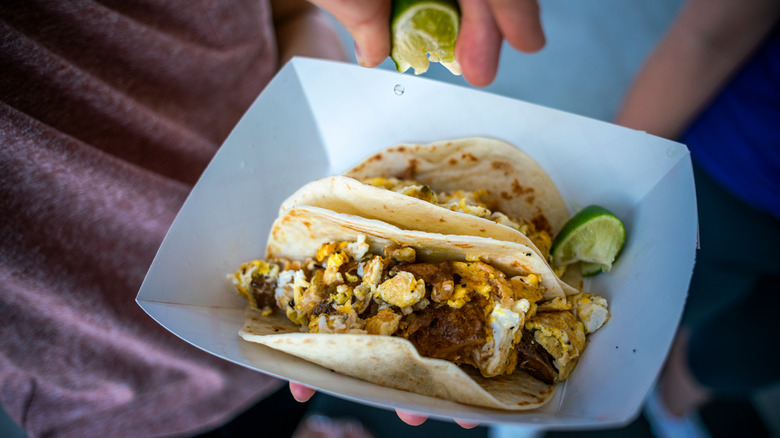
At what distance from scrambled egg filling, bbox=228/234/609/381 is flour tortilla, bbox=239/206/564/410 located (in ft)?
0.12

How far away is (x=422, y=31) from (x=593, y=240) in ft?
2.77

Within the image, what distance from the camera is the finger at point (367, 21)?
0.99 metres

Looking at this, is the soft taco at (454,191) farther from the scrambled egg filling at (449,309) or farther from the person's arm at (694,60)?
the person's arm at (694,60)

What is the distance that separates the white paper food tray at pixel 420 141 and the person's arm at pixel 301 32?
15.0 inches

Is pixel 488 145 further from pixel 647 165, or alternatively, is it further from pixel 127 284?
pixel 127 284

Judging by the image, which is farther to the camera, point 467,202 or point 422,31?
point 467,202

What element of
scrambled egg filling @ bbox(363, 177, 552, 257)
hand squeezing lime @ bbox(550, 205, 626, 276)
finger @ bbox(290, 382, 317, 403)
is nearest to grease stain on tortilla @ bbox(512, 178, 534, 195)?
scrambled egg filling @ bbox(363, 177, 552, 257)

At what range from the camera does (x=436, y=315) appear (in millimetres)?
1297

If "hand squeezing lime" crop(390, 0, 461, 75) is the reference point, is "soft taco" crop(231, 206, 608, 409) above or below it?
below

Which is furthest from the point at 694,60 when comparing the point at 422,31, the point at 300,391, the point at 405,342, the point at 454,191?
the point at 300,391

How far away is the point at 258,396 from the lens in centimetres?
199

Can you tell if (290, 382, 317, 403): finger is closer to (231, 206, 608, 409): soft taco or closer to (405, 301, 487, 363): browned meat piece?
(231, 206, 608, 409): soft taco

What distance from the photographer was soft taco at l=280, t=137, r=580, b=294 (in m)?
1.33

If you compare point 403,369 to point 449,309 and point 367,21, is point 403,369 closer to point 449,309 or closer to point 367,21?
point 449,309
